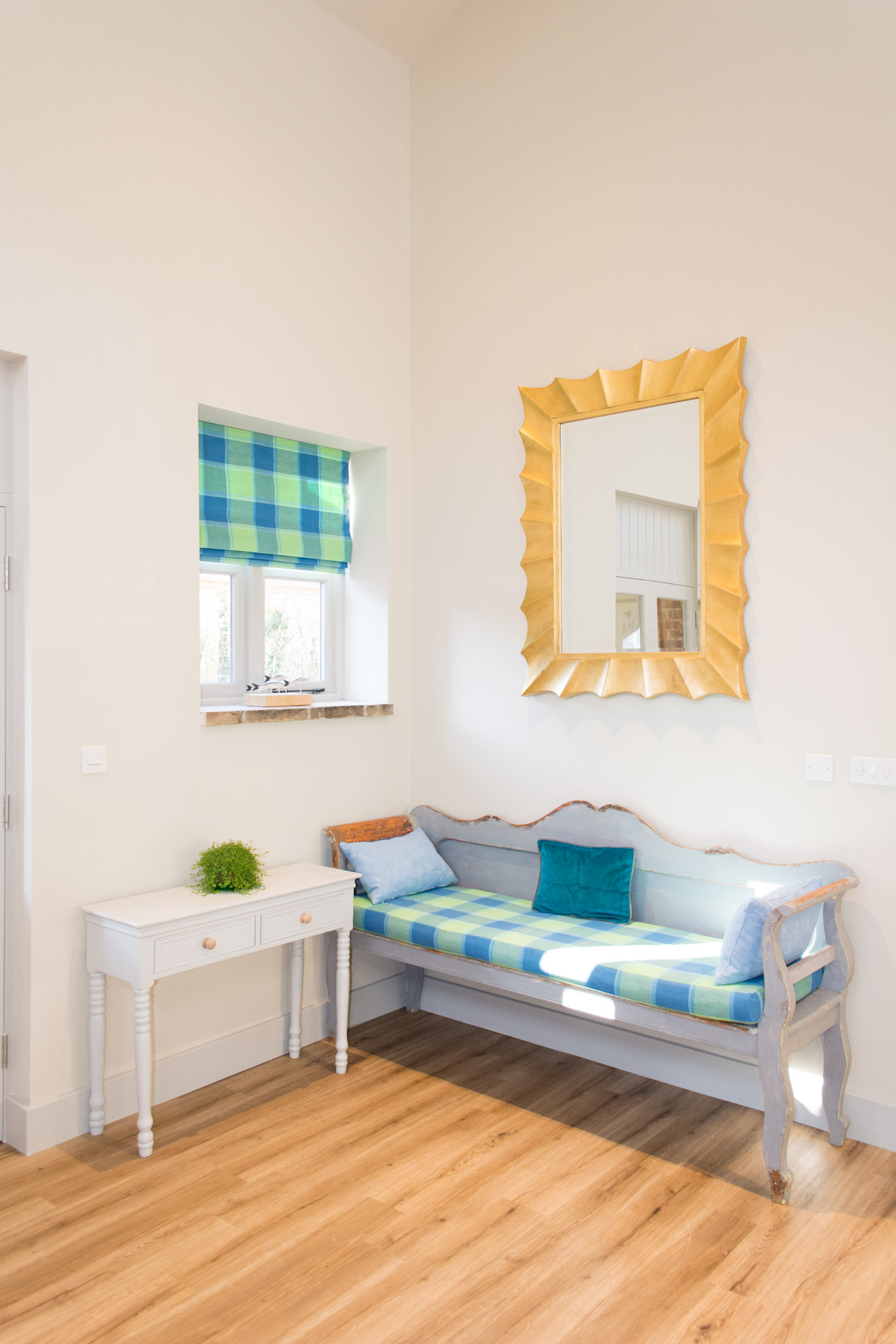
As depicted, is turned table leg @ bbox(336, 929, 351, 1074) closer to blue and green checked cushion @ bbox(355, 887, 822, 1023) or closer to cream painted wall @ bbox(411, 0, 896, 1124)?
blue and green checked cushion @ bbox(355, 887, 822, 1023)

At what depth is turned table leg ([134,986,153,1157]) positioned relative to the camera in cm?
266

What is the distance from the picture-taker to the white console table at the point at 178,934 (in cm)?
267

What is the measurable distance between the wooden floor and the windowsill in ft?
4.10

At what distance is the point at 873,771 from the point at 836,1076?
90 centimetres

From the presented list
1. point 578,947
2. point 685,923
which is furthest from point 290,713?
point 685,923

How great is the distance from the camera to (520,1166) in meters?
2.64

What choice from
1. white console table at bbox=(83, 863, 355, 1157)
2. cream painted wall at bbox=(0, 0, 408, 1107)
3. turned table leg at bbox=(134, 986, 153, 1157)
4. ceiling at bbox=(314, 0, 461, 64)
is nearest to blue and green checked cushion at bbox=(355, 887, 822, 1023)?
white console table at bbox=(83, 863, 355, 1157)

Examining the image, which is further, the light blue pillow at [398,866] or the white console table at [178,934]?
the light blue pillow at [398,866]

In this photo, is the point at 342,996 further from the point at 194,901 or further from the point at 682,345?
the point at 682,345

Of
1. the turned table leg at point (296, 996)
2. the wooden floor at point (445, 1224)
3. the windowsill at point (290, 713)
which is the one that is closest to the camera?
the wooden floor at point (445, 1224)

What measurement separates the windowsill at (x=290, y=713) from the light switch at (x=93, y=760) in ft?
1.28

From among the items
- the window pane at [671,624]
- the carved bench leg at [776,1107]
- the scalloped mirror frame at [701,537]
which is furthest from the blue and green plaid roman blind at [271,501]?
the carved bench leg at [776,1107]

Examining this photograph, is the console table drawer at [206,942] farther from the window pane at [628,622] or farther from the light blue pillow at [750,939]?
the window pane at [628,622]

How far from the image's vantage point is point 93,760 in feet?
9.46
